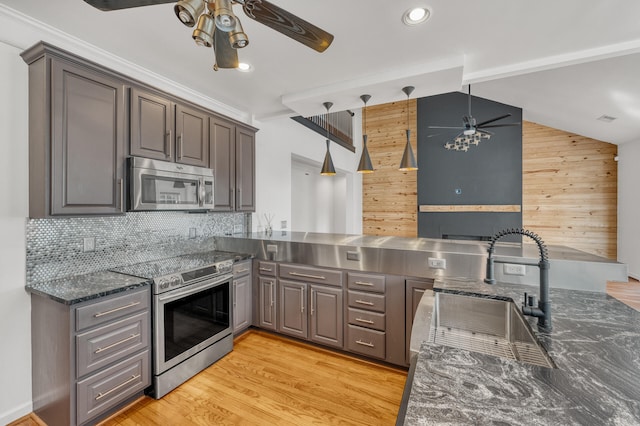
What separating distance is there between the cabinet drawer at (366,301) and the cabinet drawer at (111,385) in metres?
1.73

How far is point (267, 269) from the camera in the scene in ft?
10.1

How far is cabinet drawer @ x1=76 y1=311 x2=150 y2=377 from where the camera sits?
5.67ft

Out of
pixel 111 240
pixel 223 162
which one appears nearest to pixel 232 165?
pixel 223 162

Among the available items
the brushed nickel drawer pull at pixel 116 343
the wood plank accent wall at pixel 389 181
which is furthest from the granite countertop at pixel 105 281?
the wood plank accent wall at pixel 389 181

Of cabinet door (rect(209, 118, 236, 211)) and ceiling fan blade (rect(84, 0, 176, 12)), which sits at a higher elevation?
ceiling fan blade (rect(84, 0, 176, 12))

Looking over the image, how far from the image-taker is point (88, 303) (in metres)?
1.75

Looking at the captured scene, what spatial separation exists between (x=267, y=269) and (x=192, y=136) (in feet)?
5.23

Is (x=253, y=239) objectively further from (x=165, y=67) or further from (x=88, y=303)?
(x=165, y=67)

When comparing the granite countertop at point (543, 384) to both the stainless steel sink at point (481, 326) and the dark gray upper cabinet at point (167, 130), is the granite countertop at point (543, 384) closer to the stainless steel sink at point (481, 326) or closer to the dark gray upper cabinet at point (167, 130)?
the stainless steel sink at point (481, 326)

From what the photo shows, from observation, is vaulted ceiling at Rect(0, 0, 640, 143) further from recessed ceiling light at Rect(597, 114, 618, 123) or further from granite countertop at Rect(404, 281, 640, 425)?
granite countertop at Rect(404, 281, 640, 425)

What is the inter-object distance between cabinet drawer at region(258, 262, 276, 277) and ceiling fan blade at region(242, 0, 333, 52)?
7.21 feet

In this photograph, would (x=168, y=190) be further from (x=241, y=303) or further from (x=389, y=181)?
(x=389, y=181)

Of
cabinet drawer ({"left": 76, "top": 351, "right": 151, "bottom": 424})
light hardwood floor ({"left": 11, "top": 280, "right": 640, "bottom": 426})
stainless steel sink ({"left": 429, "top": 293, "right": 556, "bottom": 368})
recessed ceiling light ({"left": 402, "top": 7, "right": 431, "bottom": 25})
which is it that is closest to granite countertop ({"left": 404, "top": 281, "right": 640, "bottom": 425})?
stainless steel sink ({"left": 429, "top": 293, "right": 556, "bottom": 368})

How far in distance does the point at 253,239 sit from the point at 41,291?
5.68ft
